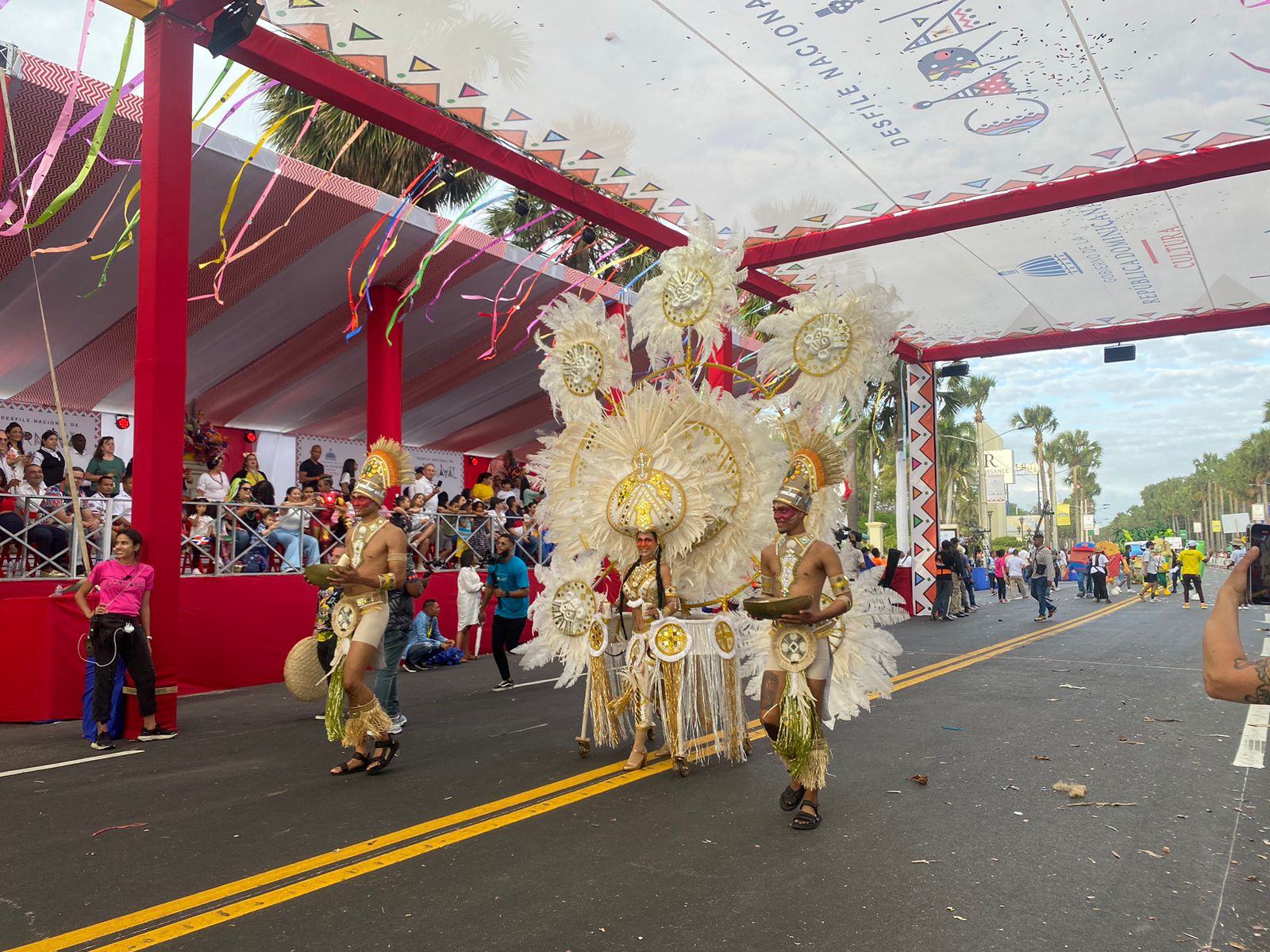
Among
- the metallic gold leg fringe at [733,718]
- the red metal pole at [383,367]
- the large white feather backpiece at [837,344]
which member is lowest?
the metallic gold leg fringe at [733,718]

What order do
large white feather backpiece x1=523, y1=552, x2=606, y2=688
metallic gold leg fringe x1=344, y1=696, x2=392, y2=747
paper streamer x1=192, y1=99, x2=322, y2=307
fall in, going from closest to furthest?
metallic gold leg fringe x1=344, y1=696, x2=392, y2=747
large white feather backpiece x1=523, y1=552, x2=606, y2=688
paper streamer x1=192, y1=99, x2=322, y2=307

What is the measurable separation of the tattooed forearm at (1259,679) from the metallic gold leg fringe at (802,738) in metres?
2.65

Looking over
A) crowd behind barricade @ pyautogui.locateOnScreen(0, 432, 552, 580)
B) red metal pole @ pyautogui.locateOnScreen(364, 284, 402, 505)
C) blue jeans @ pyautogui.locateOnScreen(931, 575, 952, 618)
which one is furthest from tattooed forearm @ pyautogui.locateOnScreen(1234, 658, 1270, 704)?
blue jeans @ pyautogui.locateOnScreen(931, 575, 952, 618)

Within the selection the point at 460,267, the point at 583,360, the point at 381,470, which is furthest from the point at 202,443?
the point at 583,360

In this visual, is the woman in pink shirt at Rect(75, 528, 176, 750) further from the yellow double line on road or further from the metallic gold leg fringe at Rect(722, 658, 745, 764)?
the metallic gold leg fringe at Rect(722, 658, 745, 764)

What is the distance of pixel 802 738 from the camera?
487 cm

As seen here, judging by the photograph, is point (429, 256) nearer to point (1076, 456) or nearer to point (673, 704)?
point (673, 704)

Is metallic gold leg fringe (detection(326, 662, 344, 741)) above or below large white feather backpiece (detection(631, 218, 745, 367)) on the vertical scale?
below

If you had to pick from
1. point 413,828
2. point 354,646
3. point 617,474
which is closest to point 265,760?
point 354,646

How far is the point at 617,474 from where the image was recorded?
673 centimetres

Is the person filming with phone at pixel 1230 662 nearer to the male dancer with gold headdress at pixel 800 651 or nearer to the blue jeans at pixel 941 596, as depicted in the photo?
the male dancer with gold headdress at pixel 800 651

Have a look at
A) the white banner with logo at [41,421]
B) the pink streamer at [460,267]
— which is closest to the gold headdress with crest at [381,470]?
the pink streamer at [460,267]

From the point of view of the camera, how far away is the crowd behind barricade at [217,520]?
9.41m

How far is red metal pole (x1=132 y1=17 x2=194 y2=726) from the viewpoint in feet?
24.6
